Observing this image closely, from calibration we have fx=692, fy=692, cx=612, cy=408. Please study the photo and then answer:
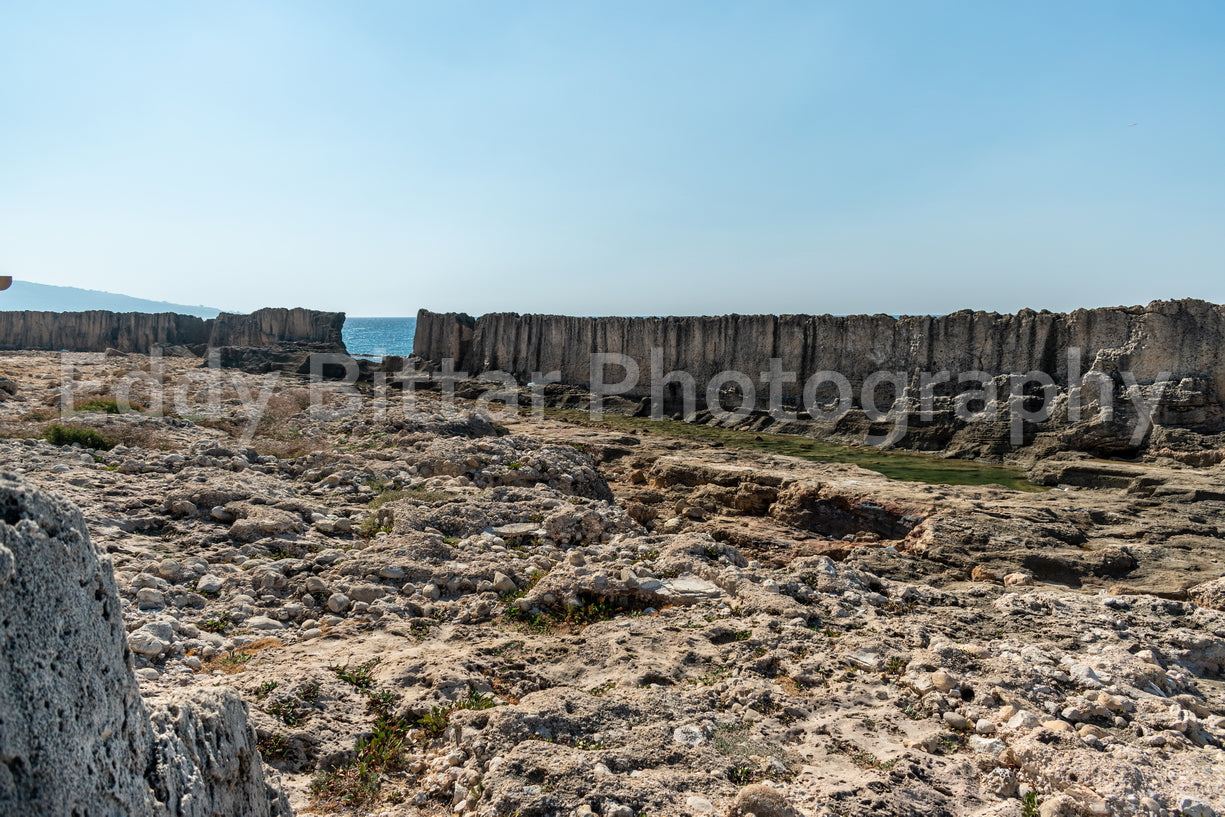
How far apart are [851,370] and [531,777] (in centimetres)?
2265

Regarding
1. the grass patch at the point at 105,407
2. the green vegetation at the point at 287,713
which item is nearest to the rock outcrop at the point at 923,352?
the grass patch at the point at 105,407

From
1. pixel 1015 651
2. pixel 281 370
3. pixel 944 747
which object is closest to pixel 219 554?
pixel 944 747

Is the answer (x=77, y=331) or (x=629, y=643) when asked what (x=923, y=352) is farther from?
(x=77, y=331)

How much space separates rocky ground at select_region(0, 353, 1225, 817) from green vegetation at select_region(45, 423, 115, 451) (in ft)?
0.26

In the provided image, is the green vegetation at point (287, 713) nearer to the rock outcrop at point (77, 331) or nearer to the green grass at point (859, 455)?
the green grass at point (859, 455)

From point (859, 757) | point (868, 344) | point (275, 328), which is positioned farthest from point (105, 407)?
point (275, 328)

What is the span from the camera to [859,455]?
19391 mm

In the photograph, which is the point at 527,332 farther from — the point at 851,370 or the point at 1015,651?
the point at 1015,651

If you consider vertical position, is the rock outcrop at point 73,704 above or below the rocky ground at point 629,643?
above

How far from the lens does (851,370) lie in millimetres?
24062

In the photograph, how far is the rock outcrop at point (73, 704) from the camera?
1591 mm

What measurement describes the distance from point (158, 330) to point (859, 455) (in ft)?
142

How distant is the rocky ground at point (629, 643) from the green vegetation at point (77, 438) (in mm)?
80

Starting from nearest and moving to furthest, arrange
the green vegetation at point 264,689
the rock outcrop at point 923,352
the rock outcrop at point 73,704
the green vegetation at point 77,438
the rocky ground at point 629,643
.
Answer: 1. the rock outcrop at point 73,704
2. the rocky ground at point 629,643
3. the green vegetation at point 264,689
4. the green vegetation at point 77,438
5. the rock outcrop at point 923,352
